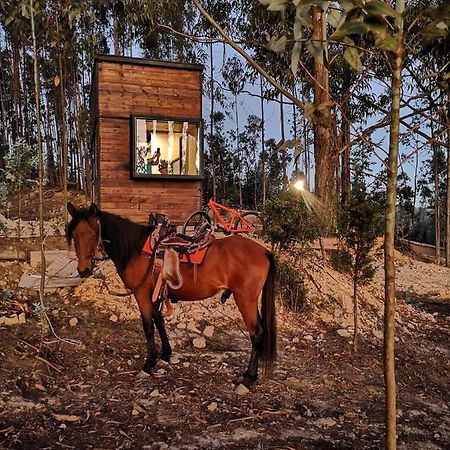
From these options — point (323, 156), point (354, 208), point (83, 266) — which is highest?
point (323, 156)

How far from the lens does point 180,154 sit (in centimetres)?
946

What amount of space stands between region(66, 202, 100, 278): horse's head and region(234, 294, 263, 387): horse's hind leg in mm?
1601

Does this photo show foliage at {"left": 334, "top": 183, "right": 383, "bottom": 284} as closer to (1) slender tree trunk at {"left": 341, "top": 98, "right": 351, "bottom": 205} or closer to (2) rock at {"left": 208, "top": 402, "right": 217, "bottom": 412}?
(1) slender tree trunk at {"left": 341, "top": 98, "right": 351, "bottom": 205}

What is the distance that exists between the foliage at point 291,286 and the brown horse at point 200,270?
7.83 ft

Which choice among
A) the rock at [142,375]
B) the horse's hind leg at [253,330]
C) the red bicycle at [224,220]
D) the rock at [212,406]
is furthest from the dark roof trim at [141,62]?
the rock at [212,406]

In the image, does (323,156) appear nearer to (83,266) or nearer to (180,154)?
(180,154)

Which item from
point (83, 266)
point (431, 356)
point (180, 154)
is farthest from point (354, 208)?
point (180, 154)

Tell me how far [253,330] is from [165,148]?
560cm

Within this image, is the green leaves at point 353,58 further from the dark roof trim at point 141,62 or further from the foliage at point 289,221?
the dark roof trim at point 141,62

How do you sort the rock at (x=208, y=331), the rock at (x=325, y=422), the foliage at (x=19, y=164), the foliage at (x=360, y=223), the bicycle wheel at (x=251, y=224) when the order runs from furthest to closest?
the bicycle wheel at (x=251, y=224) < the foliage at (x=19, y=164) < the rock at (x=208, y=331) < the foliage at (x=360, y=223) < the rock at (x=325, y=422)

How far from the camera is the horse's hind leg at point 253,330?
14.6 feet

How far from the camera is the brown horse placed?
4.45m

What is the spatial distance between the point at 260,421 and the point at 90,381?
1889 mm

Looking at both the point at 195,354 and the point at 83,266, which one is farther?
the point at 195,354
